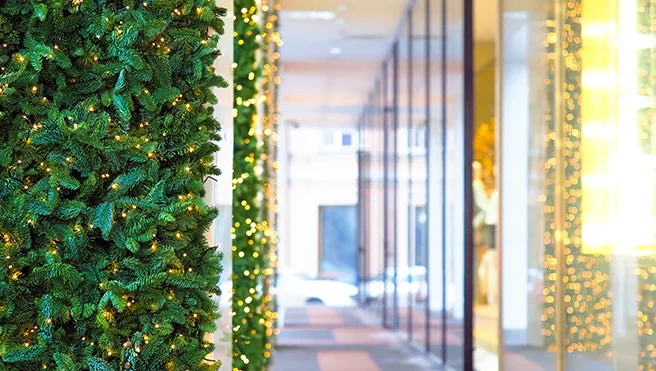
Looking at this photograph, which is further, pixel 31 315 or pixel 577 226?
pixel 577 226

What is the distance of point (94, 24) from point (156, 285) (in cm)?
78

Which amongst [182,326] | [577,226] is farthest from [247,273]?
[182,326]

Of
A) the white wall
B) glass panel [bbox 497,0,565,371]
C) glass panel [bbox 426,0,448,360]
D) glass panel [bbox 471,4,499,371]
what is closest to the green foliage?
glass panel [bbox 497,0,565,371]

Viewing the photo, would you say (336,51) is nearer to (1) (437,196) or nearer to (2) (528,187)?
(1) (437,196)

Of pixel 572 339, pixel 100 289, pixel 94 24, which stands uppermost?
pixel 94 24

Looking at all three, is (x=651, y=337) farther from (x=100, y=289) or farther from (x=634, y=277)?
(x=100, y=289)

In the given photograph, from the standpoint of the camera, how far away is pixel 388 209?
1532 centimetres

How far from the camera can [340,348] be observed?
1228 centimetres

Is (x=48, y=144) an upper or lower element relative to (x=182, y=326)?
upper

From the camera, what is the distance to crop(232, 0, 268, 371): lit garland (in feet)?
21.6

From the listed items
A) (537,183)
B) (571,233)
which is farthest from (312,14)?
(571,233)

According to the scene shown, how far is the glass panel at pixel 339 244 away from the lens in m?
31.0

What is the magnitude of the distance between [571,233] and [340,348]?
561 cm

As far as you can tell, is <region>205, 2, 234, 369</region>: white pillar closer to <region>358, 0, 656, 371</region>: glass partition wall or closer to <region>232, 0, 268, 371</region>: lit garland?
<region>232, 0, 268, 371</region>: lit garland
